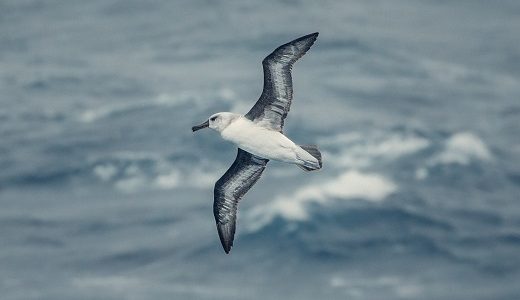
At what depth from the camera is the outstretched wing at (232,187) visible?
4166 cm

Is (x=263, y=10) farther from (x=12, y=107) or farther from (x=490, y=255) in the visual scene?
(x=490, y=255)

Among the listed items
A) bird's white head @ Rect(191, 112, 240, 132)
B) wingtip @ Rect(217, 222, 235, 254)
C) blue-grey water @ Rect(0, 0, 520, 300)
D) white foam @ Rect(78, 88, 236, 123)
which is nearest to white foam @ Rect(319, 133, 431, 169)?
blue-grey water @ Rect(0, 0, 520, 300)

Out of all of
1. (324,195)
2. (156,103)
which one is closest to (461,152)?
(324,195)

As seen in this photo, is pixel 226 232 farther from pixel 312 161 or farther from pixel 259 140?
pixel 312 161

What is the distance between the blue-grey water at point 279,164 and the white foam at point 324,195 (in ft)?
0.55

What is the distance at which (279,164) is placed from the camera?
11162 centimetres

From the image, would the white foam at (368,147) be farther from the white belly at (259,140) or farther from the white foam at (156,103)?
the white belly at (259,140)

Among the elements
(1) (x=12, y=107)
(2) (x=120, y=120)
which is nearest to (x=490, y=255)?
(2) (x=120, y=120)

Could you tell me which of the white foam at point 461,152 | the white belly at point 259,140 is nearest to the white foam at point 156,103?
the white foam at point 461,152

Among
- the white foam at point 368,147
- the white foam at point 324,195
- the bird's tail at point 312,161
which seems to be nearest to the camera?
the bird's tail at point 312,161

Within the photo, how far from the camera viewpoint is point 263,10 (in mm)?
160500

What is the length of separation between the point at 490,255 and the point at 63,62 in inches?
2617

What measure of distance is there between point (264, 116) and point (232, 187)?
10.1ft

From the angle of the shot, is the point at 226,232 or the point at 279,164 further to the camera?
the point at 279,164
